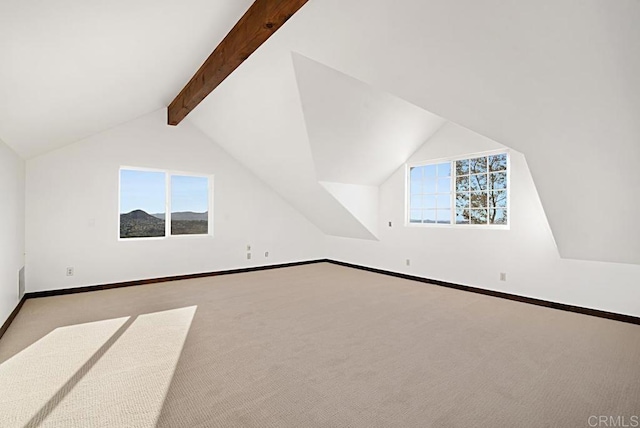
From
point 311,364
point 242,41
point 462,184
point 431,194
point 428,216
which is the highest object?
point 242,41

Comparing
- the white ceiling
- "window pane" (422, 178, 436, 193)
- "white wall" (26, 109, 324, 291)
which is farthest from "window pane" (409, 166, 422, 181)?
the white ceiling

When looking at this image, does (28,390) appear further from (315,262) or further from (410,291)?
(315,262)

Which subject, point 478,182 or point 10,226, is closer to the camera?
point 10,226

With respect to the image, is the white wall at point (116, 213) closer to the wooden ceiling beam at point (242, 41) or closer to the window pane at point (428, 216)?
the wooden ceiling beam at point (242, 41)

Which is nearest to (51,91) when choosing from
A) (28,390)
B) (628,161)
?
(28,390)

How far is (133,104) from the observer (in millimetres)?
4395

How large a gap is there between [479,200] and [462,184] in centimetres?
39

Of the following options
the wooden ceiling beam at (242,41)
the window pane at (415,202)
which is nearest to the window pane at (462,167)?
the window pane at (415,202)

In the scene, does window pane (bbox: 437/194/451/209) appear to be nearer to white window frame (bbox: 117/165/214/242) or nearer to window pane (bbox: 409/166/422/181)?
window pane (bbox: 409/166/422/181)

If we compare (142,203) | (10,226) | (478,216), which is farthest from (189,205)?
(478,216)

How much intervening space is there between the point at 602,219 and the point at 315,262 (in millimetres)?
5402

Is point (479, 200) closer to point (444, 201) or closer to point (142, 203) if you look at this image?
point (444, 201)

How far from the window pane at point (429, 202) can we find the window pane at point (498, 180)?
994mm

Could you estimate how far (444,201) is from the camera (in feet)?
18.4
